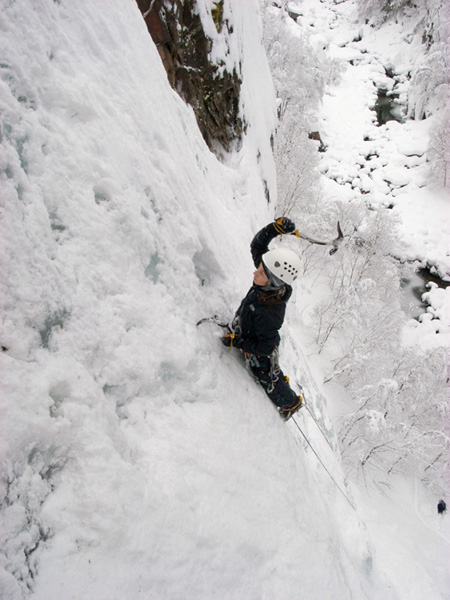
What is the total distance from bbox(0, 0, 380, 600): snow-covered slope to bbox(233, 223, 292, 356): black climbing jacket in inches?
12.0

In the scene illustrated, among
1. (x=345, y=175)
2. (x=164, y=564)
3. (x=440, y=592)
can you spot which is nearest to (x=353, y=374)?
(x=440, y=592)

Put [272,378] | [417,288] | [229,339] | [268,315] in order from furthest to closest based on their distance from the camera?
1. [417,288]
2. [272,378]
3. [229,339]
4. [268,315]

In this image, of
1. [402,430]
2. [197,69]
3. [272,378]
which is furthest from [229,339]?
[402,430]

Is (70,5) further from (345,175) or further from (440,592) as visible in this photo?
(345,175)

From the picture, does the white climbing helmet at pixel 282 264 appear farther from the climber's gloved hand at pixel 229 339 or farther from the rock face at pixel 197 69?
the rock face at pixel 197 69

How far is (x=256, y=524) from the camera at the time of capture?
8.78ft

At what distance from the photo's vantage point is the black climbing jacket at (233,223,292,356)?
9.98 ft

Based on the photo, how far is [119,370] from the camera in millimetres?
2203

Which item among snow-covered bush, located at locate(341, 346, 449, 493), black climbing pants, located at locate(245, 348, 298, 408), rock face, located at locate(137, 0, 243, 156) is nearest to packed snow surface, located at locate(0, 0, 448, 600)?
black climbing pants, located at locate(245, 348, 298, 408)

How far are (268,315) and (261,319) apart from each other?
0.07 metres

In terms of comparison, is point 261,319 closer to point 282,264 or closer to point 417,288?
point 282,264

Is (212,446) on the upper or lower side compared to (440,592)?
upper

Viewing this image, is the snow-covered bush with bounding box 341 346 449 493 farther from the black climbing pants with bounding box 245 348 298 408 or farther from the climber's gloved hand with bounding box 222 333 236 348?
the climber's gloved hand with bounding box 222 333 236 348

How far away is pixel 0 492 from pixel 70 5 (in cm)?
317
